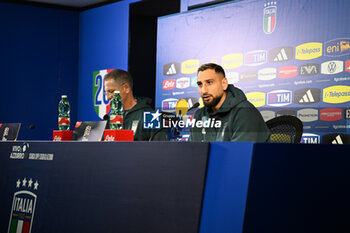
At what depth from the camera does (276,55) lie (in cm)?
357

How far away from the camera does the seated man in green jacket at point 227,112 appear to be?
2.21m

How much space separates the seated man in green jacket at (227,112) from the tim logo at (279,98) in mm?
1153

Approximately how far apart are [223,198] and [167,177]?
199 millimetres

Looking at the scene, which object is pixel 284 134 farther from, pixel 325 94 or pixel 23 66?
pixel 23 66

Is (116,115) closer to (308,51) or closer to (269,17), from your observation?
(308,51)

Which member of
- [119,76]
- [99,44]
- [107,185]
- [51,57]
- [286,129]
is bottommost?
[107,185]

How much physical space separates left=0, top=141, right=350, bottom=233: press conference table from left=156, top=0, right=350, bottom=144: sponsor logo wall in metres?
1.55

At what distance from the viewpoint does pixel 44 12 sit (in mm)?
5594

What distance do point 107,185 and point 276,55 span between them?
2.40m

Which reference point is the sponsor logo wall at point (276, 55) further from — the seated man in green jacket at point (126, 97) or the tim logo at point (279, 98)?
the seated man in green jacket at point (126, 97)

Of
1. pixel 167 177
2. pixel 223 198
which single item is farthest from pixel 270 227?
pixel 167 177

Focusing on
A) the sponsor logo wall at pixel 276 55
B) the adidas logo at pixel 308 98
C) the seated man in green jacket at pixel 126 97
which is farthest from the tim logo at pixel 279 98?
the seated man in green jacket at pixel 126 97

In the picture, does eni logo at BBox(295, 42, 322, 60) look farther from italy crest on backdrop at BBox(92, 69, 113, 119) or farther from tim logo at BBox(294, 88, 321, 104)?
italy crest on backdrop at BBox(92, 69, 113, 119)

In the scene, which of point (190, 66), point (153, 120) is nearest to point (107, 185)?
point (153, 120)
